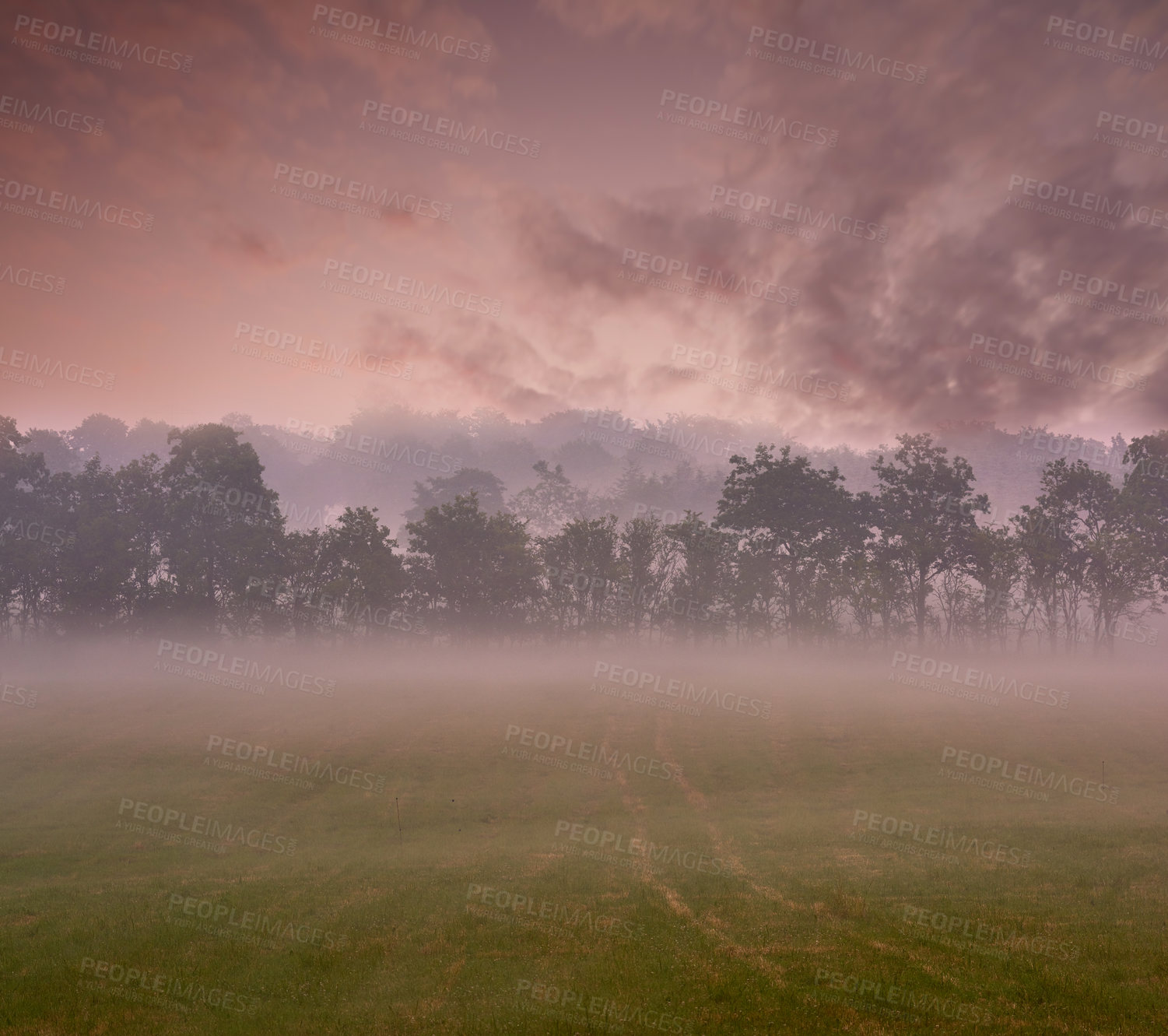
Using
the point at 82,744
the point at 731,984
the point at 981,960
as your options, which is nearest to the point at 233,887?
the point at 731,984

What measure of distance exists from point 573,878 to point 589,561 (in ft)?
191

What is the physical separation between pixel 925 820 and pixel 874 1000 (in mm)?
17614

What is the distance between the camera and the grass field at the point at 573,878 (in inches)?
533

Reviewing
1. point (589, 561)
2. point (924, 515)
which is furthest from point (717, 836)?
point (924, 515)

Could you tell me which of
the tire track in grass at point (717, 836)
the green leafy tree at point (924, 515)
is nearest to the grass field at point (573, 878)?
the tire track in grass at point (717, 836)

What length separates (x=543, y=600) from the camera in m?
79.2

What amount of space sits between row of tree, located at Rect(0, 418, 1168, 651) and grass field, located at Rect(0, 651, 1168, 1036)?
2421cm

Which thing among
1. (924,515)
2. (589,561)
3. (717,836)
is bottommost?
(717,836)

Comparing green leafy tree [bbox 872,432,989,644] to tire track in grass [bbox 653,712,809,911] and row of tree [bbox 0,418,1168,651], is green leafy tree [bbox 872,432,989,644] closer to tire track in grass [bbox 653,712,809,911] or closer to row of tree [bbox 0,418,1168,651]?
row of tree [bbox 0,418,1168,651]

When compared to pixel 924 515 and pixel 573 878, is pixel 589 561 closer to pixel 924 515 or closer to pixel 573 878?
pixel 924 515

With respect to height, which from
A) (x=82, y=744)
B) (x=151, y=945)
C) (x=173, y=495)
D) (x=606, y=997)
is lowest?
(x=82, y=744)

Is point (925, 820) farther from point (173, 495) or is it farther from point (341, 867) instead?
point (173, 495)

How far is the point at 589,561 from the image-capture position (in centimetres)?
7994

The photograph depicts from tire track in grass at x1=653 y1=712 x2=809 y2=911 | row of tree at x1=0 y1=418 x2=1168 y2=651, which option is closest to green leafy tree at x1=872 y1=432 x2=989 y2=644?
row of tree at x1=0 y1=418 x2=1168 y2=651
